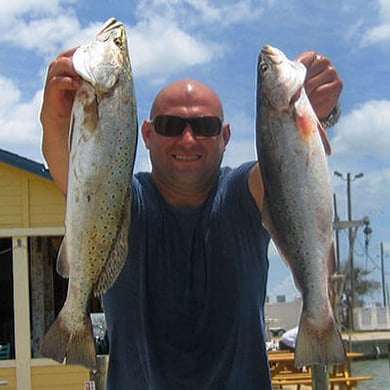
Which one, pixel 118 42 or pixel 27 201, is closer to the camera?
pixel 118 42

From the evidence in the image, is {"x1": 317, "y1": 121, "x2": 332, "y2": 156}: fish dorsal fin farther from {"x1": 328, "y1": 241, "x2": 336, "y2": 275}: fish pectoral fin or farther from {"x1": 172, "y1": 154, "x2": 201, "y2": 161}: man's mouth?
{"x1": 172, "y1": 154, "x2": 201, "y2": 161}: man's mouth

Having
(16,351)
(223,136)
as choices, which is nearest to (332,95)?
(223,136)

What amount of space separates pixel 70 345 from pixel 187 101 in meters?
1.18

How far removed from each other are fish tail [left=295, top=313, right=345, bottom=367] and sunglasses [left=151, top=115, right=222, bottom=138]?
905 mm

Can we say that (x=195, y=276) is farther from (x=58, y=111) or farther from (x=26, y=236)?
(x=26, y=236)

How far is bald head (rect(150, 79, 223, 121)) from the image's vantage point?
3.46m

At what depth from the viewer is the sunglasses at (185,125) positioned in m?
3.41

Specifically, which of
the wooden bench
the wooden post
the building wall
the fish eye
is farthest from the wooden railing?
the fish eye

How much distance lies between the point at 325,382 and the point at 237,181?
21.6 ft

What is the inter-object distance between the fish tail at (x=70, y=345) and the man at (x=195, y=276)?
41 centimetres

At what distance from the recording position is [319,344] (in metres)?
3.10

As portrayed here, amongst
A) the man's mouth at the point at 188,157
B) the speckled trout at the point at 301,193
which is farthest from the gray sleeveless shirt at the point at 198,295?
the speckled trout at the point at 301,193

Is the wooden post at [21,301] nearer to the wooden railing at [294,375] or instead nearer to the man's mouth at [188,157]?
the wooden railing at [294,375]

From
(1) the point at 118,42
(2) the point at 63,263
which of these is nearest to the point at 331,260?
(2) the point at 63,263
